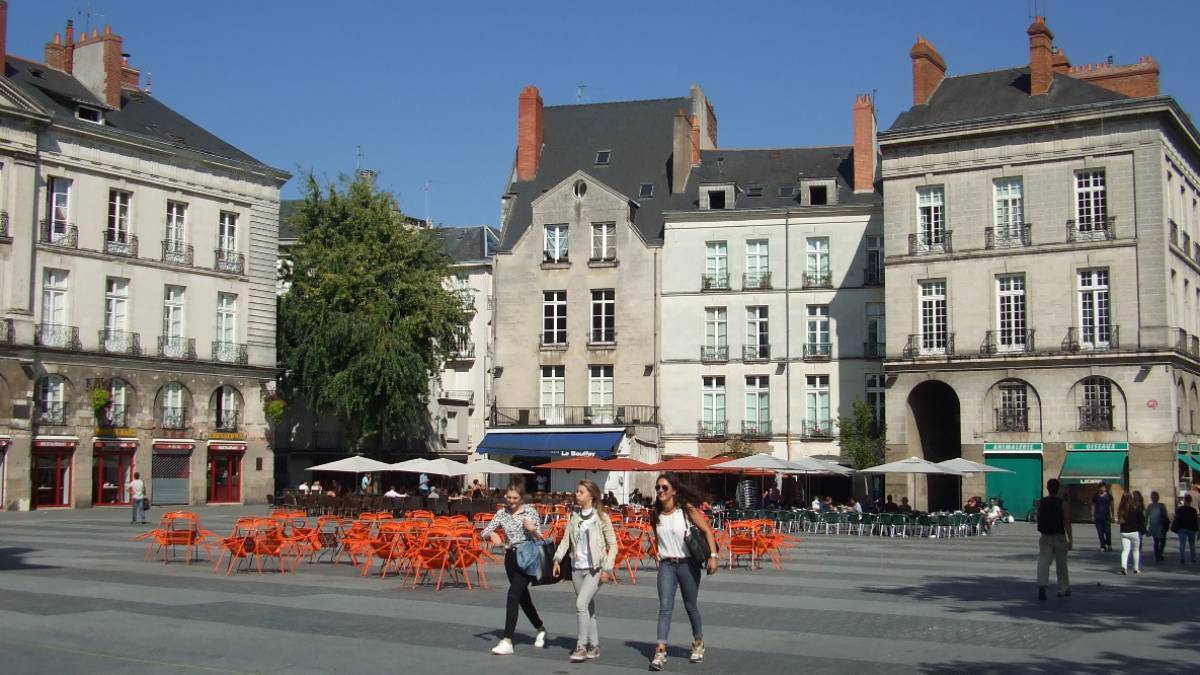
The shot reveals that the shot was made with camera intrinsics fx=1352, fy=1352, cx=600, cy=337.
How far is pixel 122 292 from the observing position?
45.6 m

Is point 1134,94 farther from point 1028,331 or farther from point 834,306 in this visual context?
point 834,306

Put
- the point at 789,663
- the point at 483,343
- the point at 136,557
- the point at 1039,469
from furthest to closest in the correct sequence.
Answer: the point at 483,343 → the point at 1039,469 → the point at 136,557 → the point at 789,663

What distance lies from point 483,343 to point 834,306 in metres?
15.3

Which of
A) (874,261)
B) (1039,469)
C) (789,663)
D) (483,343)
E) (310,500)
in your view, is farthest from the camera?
(483,343)

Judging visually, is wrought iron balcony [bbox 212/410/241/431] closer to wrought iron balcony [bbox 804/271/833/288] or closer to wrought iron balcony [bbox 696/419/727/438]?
wrought iron balcony [bbox 696/419/727/438]

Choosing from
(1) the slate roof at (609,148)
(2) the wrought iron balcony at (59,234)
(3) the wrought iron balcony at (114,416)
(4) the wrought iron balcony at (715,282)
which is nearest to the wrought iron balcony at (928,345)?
(4) the wrought iron balcony at (715,282)

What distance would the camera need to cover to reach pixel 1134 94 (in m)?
45.2

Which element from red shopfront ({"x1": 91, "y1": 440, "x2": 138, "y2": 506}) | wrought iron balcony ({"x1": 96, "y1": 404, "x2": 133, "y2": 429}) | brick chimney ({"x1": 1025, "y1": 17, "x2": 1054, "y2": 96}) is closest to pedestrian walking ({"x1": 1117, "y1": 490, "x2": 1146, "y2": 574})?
brick chimney ({"x1": 1025, "y1": 17, "x2": 1054, "y2": 96})

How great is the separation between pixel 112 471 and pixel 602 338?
18740 mm

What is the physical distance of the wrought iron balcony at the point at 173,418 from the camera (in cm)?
4625

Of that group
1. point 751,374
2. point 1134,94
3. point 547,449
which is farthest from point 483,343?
point 1134,94

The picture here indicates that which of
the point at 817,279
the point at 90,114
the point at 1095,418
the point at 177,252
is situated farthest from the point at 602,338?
the point at 90,114

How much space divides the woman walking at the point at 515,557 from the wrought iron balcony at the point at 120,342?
115 feet

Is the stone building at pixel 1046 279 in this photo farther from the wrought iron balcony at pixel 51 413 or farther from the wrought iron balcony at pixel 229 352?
the wrought iron balcony at pixel 51 413
